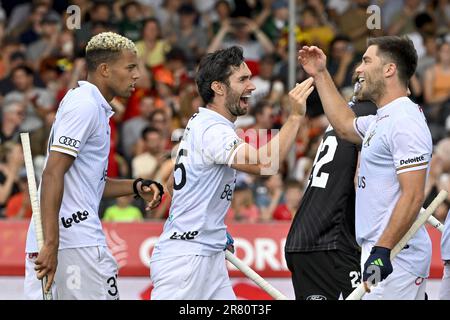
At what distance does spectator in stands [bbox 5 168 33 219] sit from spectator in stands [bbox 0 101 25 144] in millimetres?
1095

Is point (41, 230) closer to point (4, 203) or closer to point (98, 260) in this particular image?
point (98, 260)

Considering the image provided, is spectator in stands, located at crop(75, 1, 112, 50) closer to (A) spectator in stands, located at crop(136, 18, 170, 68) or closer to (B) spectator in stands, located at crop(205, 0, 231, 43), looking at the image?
(A) spectator in stands, located at crop(136, 18, 170, 68)

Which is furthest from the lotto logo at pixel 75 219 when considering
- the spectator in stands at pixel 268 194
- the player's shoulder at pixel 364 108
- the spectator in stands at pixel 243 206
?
the spectator in stands at pixel 268 194

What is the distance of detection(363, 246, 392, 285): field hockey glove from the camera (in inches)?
265

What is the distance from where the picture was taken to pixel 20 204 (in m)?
13.1

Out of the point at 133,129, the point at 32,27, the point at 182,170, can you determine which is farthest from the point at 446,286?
the point at 32,27

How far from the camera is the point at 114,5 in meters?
16.8

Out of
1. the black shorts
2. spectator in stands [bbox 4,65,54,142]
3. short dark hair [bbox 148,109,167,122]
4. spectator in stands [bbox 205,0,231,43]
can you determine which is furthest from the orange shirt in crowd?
the black shorts

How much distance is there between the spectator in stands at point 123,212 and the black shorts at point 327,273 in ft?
15.2

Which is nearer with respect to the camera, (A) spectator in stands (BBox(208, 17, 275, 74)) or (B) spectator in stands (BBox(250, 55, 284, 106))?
(B) spectator in stands (BBox(250, 55, 284, 106))

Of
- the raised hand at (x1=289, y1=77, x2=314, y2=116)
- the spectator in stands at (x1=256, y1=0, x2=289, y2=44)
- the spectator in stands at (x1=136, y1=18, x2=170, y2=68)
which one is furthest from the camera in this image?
the spectator in stands at (x1=256, y1=0, x2=289, y2=44)

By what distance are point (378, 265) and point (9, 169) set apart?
7586 mm

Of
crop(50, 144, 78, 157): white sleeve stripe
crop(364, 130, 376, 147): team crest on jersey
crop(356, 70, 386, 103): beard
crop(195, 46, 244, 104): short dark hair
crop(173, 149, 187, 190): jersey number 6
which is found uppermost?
crop(195, 46, 244, 104): short dark hair
